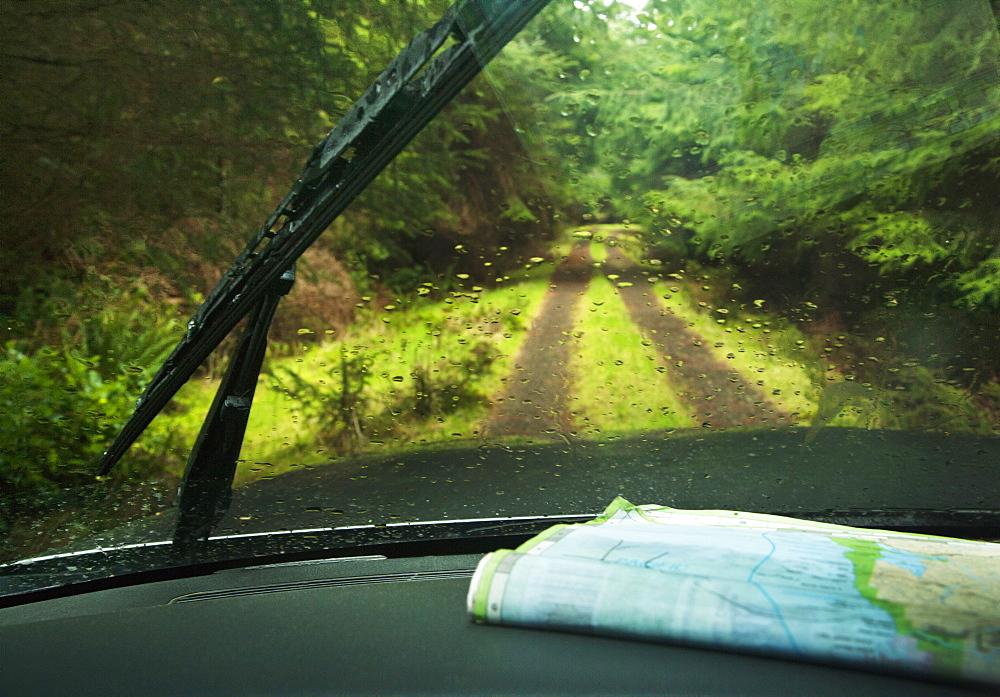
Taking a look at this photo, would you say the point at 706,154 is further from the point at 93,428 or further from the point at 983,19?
the point at 93,428

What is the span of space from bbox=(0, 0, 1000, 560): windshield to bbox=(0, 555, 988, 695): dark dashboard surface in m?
0.93

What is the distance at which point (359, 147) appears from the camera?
2.24 metres

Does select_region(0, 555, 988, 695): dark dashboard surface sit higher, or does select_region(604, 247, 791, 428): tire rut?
select_region(604, 247, 791, 428): tire rut

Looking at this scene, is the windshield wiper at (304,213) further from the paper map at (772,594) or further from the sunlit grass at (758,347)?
the sunlit grass at (758,347)

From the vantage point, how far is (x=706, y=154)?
11.0 feet

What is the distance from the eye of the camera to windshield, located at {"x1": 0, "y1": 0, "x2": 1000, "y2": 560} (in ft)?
10.0

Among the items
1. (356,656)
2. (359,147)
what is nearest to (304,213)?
(359,147)

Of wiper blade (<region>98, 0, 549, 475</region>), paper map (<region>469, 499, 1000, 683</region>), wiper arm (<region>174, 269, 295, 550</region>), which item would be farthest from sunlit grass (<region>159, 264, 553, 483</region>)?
paper map (<region>469, 499, 1000, 683</region>)

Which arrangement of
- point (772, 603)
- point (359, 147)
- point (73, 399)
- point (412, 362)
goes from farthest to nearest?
point (412, 362) < point (73, 399) < point (359, 147) < point (772, 603)

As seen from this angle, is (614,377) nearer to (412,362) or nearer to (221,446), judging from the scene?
(412,362)

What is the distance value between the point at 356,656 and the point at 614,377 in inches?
71.4

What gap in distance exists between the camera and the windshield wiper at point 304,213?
7.01ft

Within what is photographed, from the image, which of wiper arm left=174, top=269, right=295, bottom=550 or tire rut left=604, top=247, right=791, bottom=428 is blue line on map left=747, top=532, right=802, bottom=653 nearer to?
tire rut left=604, top=247, right=791, bottom=428

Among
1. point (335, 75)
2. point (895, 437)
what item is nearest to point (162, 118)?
point (335, 75)
